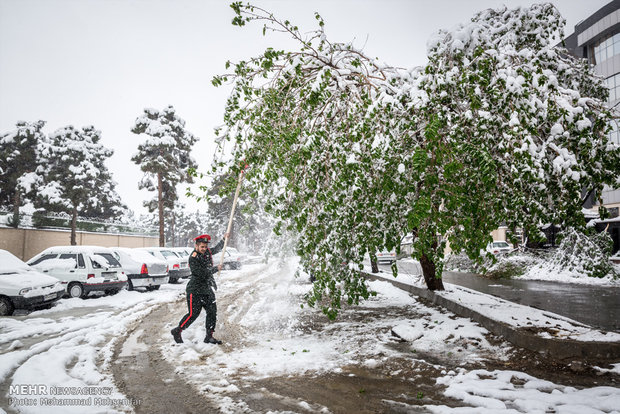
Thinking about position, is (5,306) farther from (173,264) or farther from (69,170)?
(69,170)

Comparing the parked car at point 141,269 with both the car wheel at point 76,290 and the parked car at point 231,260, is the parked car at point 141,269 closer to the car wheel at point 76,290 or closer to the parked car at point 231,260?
the car wheel at point 76,290

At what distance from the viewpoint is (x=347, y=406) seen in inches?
139

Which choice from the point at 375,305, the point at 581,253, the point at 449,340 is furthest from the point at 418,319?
the point at 581,253

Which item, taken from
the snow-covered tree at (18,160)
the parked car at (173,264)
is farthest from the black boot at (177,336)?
the snow-covered tree at (18,160)

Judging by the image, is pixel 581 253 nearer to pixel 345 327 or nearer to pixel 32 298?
pixel 345 327

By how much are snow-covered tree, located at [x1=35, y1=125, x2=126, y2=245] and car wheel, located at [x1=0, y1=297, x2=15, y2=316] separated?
59.1 ft

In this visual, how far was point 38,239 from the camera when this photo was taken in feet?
72.1

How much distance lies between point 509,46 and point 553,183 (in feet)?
9.15

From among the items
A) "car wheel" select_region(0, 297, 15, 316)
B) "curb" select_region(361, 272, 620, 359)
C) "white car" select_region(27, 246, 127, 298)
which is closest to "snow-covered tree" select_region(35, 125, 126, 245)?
"white car" select_region(27, 246, 127, 298)

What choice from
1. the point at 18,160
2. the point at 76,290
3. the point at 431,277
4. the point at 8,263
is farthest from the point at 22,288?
the point at 18,160

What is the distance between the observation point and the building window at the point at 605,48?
26109 millimetres

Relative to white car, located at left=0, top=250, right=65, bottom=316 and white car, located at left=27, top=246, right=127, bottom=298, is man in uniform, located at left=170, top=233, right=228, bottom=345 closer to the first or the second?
white car, located at left=0, top=250, right=65, bottom=316

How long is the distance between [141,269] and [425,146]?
12274 millimetres

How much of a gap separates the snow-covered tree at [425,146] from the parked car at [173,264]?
1193 centimetres
